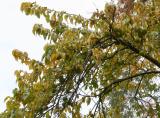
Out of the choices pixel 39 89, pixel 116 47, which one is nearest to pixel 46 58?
pixel 39 89

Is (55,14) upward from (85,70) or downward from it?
upward

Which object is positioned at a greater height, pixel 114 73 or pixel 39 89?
pixel 114 73

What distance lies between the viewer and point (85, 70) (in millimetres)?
8180

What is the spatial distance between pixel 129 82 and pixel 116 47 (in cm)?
209

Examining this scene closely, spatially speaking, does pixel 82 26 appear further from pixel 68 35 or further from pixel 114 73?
pixel 114 73

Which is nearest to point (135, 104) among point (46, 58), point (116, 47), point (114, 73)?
point (114, 73)

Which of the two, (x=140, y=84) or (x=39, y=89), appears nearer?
(x=39, y=89)

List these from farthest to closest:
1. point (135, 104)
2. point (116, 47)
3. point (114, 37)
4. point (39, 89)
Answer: point (135, 104)
point (116, 47)
point (114, 37)
point (39, 89)

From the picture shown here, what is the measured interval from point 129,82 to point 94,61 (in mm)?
3225

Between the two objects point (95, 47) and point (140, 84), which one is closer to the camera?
point (95, 47)

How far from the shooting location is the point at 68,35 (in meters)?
8.56

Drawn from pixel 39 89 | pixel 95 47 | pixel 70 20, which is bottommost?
pixel 39 89

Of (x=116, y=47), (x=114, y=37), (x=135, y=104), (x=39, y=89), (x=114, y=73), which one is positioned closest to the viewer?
(x=39, y=89)

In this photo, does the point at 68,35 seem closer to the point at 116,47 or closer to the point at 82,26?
the point at 82,26
